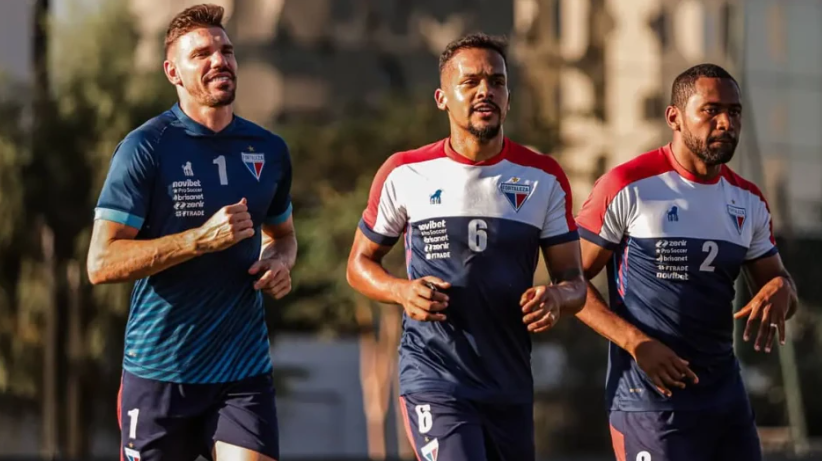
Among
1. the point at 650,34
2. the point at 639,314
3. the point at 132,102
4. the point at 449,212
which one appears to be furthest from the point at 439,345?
the point at 650,34

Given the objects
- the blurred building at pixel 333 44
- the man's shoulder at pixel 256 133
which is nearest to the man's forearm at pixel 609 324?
the man's shoulder at pixel 256 133

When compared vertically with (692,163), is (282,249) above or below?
below

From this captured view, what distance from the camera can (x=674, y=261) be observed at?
725 cm

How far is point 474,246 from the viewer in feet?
22.5

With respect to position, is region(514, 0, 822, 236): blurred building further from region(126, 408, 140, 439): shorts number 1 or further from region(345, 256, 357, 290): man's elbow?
region(126, 408, 140, 439): shorts number 1

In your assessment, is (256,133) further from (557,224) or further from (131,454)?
(131,454)

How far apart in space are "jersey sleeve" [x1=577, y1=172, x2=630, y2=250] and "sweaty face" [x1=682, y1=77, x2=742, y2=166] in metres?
0.44

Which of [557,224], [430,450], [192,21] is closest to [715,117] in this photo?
[557,224]

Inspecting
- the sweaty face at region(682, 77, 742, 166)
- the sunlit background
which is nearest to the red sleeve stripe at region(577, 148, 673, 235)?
the sweaty face at region(682, 77, 742, 166)

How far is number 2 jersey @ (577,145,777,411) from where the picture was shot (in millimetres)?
7207

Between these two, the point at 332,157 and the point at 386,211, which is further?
the point at 332,157

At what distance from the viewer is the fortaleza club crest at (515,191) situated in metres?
6.93

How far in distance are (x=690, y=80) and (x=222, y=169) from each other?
225 centimetres

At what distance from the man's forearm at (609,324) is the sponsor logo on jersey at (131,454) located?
216cm
